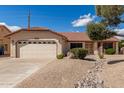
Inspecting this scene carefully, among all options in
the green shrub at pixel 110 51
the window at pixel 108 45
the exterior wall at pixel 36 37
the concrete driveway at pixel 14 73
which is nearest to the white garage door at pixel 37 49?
the exterior wall at pixel 36 37

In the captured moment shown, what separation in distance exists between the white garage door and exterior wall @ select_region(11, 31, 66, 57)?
47cm

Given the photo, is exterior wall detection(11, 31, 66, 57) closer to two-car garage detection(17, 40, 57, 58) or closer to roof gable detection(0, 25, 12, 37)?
two-car garage detection(17, 40, 57, 58)

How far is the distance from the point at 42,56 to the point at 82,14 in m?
7.16

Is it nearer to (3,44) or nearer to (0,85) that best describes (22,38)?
(3,44)

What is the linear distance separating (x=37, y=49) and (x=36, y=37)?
57.0 inches

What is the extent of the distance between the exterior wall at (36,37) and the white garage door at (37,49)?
1.55 feet

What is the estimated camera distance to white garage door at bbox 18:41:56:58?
1153 inches

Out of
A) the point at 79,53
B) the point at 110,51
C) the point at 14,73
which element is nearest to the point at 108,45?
the point at 110,51

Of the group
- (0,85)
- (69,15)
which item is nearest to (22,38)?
(69,15)

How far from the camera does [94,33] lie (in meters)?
23.9

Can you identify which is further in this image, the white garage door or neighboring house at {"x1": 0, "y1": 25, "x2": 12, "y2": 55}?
neighboring house at {"x1": 0, "y1": 25, "x2": 12, "y2": 55}

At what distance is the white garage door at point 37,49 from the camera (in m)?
29.3

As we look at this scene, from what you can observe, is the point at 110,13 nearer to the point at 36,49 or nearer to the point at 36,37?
the point at 36,49

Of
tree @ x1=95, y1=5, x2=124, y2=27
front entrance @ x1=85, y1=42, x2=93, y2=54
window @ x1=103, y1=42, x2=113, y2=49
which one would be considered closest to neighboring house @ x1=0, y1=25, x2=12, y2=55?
front entrance @ x1=85, y1=42, x2=93, y2=54
